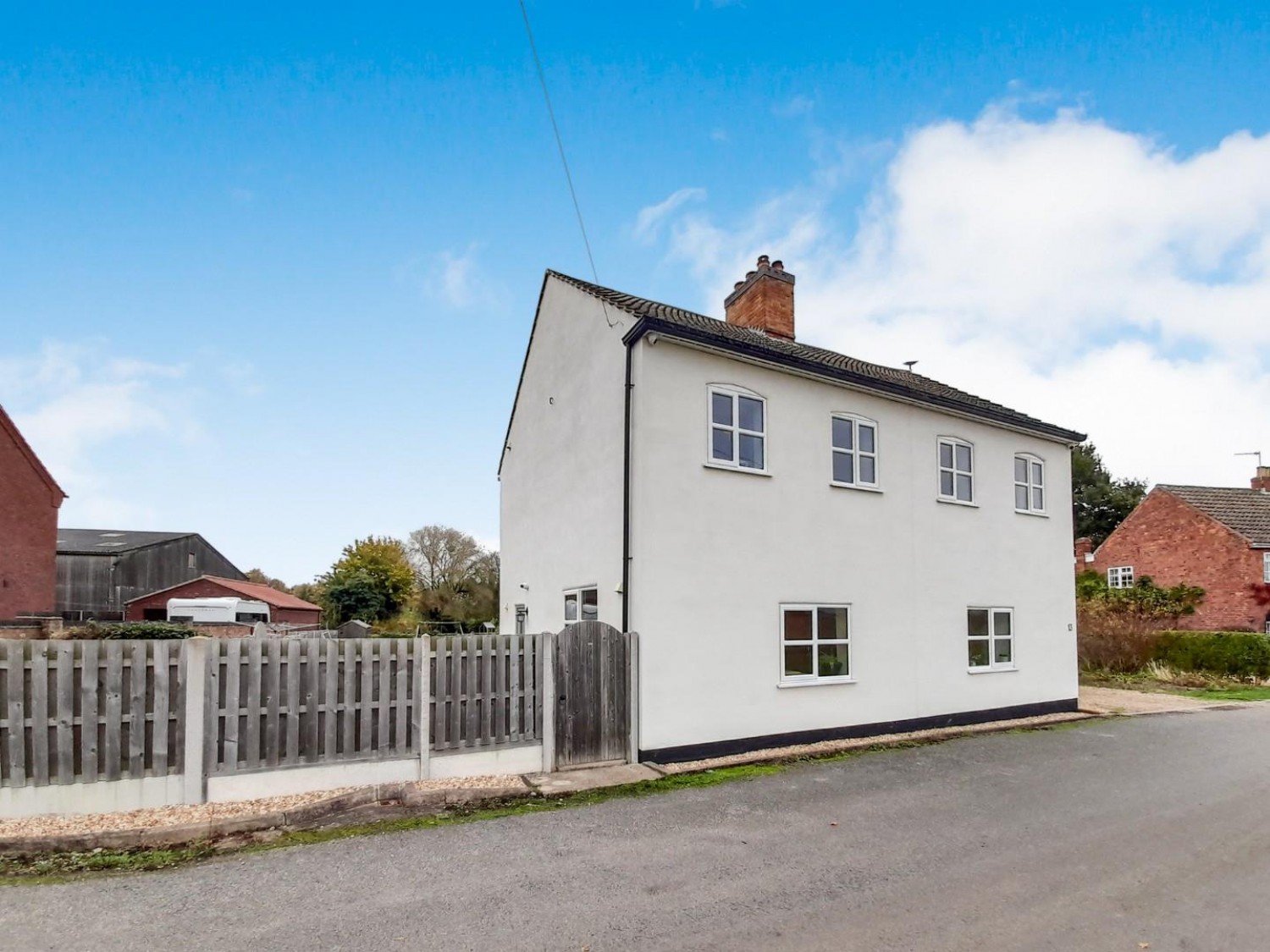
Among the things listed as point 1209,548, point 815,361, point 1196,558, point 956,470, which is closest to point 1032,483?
point 956,470

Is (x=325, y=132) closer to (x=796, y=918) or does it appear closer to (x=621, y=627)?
(x=621, y=627)

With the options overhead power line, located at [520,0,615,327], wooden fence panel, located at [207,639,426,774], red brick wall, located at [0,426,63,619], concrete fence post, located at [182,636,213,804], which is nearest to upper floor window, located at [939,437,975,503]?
overhead power line, located at [520,0,615,327]

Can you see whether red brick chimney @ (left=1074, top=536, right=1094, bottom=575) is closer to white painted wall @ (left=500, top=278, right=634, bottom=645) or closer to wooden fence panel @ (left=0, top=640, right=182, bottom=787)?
white painted wall @ (left=500, top=278, right=634, bottom=645)

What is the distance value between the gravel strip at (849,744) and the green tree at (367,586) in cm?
3619

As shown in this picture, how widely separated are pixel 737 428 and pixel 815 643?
381 cm

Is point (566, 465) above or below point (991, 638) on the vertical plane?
above

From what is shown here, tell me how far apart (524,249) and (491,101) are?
10.8 feet

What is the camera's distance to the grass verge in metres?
5.80

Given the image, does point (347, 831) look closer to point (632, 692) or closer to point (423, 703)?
point (423, 703)

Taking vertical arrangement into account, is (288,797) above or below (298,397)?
below

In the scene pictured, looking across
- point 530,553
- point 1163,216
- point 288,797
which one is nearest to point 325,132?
point 530,553

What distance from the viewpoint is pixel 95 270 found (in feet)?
37.4

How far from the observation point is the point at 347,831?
6.82m

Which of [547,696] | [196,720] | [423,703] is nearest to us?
[196,720]
